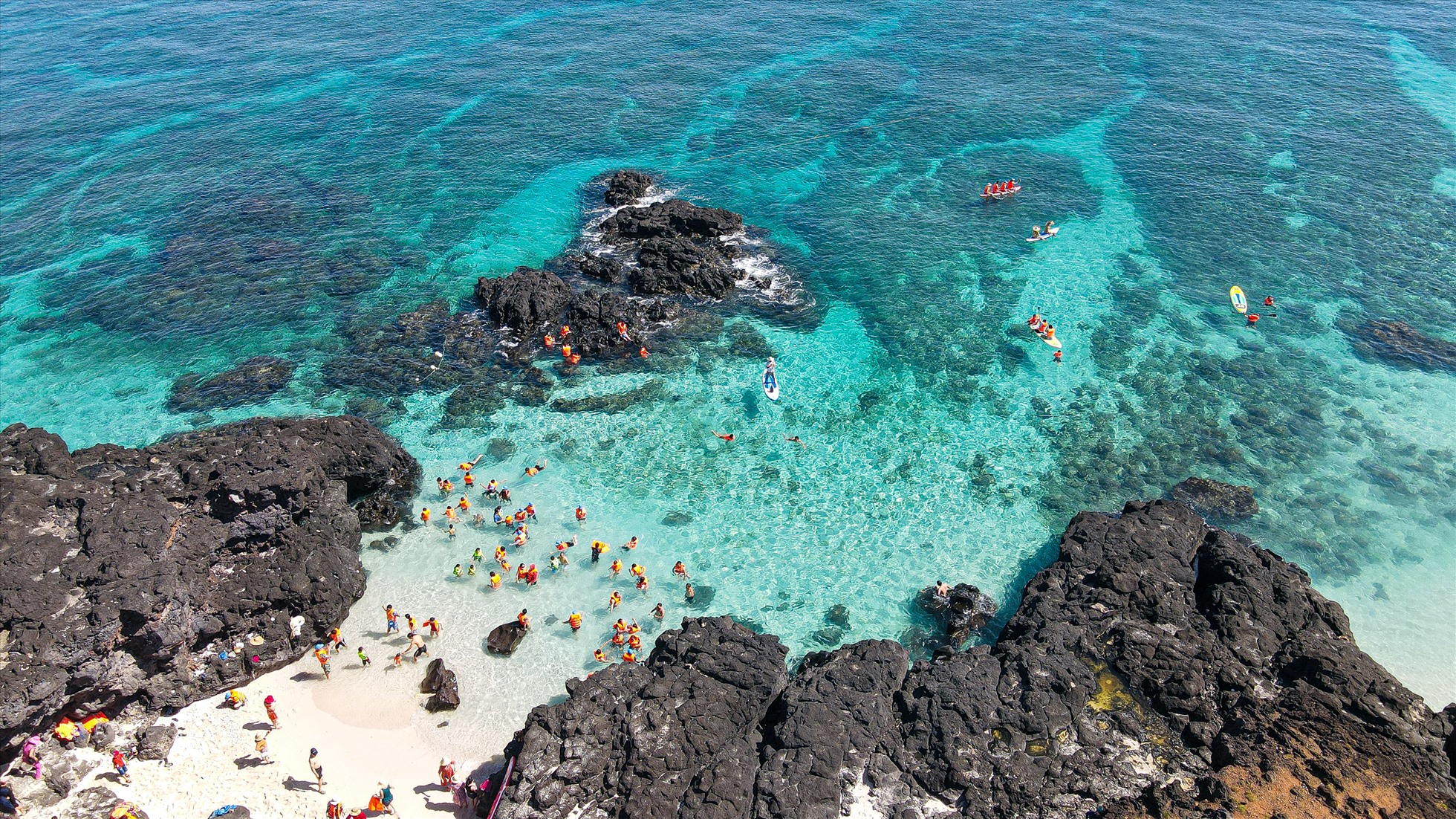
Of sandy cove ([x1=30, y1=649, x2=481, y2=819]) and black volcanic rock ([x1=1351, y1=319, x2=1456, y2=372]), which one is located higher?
black volcanic rock ([x1=1351, y1=319, x2=1456, y2=372])

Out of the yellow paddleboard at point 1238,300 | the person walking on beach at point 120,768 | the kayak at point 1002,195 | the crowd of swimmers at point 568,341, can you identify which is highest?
the kayak at point 1002,195

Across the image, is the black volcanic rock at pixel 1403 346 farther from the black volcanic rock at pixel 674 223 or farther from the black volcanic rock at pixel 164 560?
the black volcanic rock at pixel 164 560

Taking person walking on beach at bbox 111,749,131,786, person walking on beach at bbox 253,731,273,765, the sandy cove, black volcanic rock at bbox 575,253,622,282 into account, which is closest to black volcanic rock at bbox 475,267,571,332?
black volcanic rock at bbox 575,253,622,282

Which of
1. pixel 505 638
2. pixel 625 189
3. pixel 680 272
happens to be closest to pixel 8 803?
A: pixel 505 638

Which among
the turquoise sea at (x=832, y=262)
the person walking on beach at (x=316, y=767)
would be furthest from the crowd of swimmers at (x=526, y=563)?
the person walking on beach at (x=316, y=767)

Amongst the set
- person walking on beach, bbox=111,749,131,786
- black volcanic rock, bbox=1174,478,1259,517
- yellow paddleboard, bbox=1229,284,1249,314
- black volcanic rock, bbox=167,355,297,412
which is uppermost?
yellow paddleboard, bbox=1229,284,1249,314

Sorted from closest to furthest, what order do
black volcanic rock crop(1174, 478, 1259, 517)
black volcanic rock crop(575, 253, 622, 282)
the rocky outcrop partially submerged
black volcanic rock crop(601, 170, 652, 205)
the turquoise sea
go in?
1. the rocky outcrop partially submerged
2. the turquoise sea
3. black volcanic rock crop(1174, 478, 1259, 517)
4. black volcanic rock crop(575, 253, 622, 282)
5. black volcanic rock crop(601, 170, 652, 205)

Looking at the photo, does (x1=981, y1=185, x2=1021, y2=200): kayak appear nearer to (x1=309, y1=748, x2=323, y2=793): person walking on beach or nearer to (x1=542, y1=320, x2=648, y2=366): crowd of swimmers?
(x1=542, y1=320, x2=648, y2=366): crowd of swimmers

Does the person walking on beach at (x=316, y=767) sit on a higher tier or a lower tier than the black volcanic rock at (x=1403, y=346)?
lower
